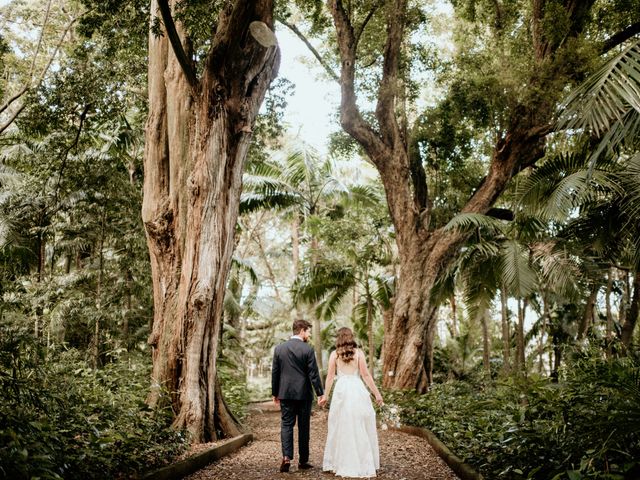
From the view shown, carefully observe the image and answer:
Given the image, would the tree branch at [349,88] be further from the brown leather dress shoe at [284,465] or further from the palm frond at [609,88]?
the palm frond at [609,88]

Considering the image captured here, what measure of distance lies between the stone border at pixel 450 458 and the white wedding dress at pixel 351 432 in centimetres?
87

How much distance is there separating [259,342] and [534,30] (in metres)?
27.1

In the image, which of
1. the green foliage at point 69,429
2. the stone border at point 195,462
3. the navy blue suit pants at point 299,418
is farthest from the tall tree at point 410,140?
the green foliage at point 69,429

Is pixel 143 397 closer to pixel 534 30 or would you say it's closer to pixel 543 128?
pixel 543 128

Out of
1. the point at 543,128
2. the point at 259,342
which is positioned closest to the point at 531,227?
the point at 543,128

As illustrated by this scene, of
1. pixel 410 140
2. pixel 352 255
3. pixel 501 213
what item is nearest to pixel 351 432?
pixel 410 140

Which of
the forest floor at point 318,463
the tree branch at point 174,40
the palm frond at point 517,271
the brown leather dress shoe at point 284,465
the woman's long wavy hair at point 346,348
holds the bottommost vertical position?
the forest floor at point 318,463

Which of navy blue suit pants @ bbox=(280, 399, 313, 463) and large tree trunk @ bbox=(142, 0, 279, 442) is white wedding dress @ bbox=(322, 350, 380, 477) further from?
large tree trunk @ bbox=(142, 0, 279, 442)

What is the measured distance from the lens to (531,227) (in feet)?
41.5

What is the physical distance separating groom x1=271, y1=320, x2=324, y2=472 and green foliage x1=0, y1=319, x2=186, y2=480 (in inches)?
54.6

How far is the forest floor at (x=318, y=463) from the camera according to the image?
20.3 feet

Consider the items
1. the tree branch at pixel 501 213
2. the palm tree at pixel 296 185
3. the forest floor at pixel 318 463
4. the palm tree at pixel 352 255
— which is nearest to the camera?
the forest floor at pixel 318 463

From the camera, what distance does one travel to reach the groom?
21.7 feet

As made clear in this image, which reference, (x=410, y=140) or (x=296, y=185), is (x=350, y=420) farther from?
(x=296, y=185)
